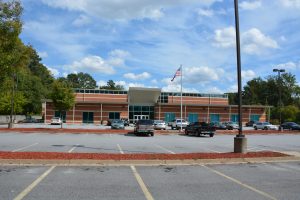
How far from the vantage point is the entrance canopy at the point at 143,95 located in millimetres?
76062

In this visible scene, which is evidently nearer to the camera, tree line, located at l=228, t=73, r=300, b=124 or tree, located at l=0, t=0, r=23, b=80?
tree, located at l=0, t=0, r=23, b=80

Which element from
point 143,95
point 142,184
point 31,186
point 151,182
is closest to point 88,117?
point 143,95

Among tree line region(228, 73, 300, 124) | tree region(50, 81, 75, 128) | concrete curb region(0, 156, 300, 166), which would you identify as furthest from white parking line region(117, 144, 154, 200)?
tree line region(228, 73, 300, 124)

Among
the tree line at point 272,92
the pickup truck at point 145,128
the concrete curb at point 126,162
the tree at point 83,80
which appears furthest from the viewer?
the tree at point 83,80

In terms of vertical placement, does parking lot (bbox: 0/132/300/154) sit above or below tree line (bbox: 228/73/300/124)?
below

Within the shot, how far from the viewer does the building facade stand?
7456 centimetres

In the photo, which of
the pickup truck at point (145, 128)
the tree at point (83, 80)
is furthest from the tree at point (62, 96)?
the tree at point (83, 80)

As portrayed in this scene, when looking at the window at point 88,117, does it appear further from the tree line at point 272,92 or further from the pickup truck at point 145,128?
the tree line at point 272,92

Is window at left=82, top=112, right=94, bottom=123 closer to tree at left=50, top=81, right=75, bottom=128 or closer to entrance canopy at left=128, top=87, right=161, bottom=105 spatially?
entrance canopy at left=128, top=87, right=161, bottom=105

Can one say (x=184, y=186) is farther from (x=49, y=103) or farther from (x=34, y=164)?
(x=49, y=103)

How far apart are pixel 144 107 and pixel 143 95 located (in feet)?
10.8

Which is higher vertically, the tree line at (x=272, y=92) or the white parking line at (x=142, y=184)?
the tree line at (x=272, y=92)

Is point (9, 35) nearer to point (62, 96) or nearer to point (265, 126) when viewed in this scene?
point (62, 96)

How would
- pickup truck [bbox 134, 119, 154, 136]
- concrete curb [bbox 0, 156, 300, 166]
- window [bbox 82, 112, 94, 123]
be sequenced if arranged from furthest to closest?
window [bbox 82, 112, 94, 123] → pickup truck [bbox 134, 119, 154, 136] → concrete curb [bbox 0, 156, 300, 166]
